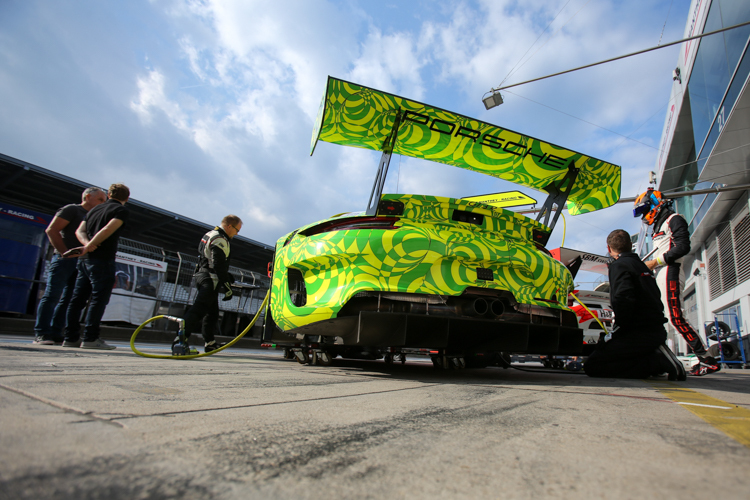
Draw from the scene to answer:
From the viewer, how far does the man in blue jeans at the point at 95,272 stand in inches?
153

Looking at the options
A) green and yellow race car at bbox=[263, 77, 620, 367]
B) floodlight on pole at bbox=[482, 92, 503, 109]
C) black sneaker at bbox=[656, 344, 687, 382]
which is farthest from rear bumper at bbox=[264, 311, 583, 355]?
floodlight on pole at bbox=[482, 92, 503, 109]

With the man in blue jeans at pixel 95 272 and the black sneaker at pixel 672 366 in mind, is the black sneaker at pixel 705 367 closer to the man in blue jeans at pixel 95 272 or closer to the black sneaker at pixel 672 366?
the black sneaker at pixel 672 366

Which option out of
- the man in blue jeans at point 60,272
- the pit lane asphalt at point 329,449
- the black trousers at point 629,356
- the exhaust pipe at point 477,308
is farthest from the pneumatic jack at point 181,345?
the black trousers at point 629,356

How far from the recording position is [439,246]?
2719 mm

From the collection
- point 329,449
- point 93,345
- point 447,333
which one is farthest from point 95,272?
point 329,449

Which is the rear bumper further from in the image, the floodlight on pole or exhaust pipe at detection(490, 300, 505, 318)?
the floodlight on pole

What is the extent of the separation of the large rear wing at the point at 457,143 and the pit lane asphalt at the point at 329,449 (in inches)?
92.1

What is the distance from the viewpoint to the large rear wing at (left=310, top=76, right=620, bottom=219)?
3.05 m

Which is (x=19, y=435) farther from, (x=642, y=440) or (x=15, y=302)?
(x=15, y=302)

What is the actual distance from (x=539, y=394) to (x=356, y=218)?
1.64 m

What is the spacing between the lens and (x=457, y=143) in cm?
348

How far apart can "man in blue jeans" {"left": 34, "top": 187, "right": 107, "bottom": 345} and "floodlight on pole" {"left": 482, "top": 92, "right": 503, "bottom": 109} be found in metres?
11.4

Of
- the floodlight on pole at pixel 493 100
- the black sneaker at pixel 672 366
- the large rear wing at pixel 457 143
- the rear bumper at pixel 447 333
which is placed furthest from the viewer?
the floodlight on pole at pixel 493 100

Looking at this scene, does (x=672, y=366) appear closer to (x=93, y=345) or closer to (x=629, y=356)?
(x=629, y=356)
